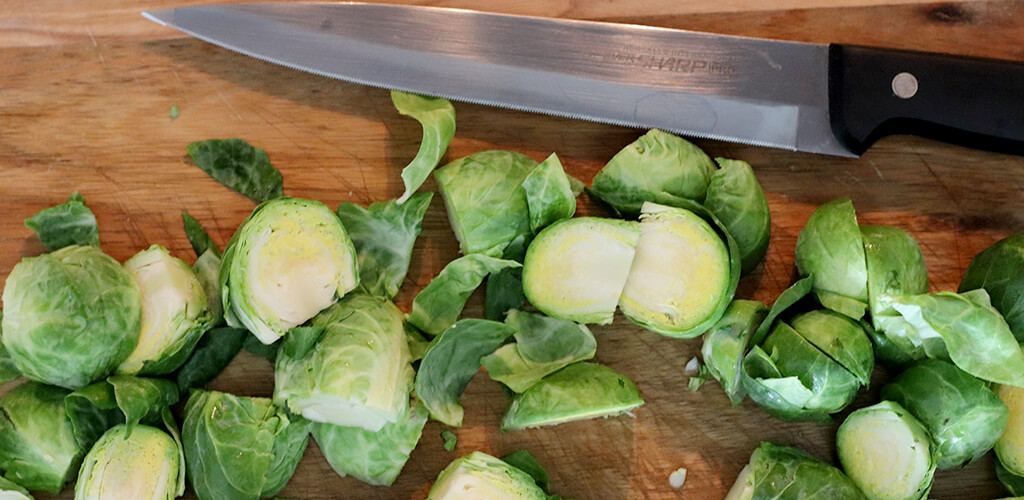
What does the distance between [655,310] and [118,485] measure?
47.4 inches

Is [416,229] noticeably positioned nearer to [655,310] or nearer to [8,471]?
[655,310]

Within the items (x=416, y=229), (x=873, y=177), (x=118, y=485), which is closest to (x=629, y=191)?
(x=416, y=229)

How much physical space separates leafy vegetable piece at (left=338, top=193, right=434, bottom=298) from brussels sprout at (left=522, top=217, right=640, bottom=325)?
279mm

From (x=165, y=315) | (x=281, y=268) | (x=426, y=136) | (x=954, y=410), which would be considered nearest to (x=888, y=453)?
(x=954, y=410)

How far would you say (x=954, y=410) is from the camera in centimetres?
184

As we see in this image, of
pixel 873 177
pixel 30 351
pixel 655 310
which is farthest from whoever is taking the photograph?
pixel 873 177

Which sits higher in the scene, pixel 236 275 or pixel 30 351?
pixel 236 275

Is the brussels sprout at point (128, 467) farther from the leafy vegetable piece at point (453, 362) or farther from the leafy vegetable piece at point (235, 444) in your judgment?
the leafy vegetable piece at point (453, 362)

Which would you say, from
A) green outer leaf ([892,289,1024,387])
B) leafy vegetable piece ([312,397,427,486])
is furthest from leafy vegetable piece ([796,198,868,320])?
leafy vegetable piece ([312,397,427,486])

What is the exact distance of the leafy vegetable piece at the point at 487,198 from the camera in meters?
1.93

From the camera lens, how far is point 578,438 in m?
2.03

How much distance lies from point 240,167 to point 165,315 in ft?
1.29

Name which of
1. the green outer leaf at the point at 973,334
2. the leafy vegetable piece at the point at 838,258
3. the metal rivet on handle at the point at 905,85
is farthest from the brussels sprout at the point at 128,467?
the metal rivet on handle at the point at 905,85

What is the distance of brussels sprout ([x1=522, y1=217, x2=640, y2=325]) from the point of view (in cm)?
188
